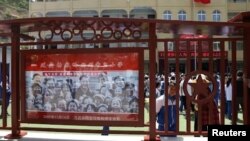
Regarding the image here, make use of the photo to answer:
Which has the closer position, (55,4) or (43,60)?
(43,60)

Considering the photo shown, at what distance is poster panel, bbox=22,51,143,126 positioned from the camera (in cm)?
696

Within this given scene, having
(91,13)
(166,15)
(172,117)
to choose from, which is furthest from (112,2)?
(172,117)

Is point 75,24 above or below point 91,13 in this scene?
below

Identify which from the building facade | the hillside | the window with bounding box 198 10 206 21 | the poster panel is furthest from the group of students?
the hillside

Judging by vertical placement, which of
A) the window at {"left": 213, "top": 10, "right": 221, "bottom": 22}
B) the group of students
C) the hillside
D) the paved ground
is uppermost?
the hillside

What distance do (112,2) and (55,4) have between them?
6.75 meters

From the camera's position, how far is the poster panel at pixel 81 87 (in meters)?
6.96

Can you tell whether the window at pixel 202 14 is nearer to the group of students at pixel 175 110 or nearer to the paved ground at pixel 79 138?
the group of students at pixel 175 110

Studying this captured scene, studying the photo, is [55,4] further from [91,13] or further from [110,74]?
[110,74]

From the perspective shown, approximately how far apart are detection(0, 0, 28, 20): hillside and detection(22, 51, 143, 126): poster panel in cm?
8293

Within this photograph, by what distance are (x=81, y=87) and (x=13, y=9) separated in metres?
92.1

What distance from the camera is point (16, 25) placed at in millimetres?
7273

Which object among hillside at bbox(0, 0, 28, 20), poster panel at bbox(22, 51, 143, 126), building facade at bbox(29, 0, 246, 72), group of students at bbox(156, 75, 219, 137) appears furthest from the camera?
hillside at bbox(0, 0, 28, 20)

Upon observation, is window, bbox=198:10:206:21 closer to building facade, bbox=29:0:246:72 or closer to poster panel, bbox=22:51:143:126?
building facade, bbox=29:0:246:72
